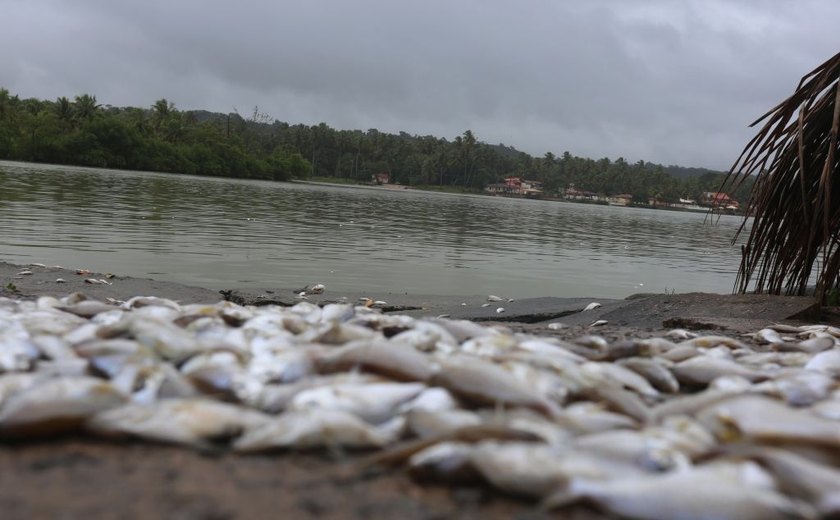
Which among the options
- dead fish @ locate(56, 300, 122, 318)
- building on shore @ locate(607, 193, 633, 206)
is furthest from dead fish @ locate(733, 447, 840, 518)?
building on shore @ locate(607, 193, 633, 206)

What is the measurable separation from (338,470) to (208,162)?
95.9 meters

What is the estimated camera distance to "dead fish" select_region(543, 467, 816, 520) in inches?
54.1

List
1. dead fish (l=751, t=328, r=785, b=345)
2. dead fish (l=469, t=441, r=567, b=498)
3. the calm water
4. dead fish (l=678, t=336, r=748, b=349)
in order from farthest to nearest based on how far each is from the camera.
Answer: the calm water, dead fish (l=751, t=328, r=785, b=345), dead fish (l=678, t=336, r=748, b=349), dead fish (l=469, t=441, r=567, b=498)

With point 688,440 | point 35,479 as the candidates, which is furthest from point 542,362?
point 35,479

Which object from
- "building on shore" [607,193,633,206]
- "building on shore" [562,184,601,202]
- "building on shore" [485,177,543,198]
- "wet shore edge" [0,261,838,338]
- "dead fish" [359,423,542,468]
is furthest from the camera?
"building on shore" [562,184,601,202]

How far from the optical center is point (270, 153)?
12319cm

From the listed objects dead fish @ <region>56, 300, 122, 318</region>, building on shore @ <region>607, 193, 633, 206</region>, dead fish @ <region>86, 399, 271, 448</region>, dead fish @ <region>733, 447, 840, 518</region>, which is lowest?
building on shore @ <region>607, 193, 633, 206</region>

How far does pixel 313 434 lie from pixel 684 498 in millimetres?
883

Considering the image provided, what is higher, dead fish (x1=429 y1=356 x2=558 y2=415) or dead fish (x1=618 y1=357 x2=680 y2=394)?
dead fish (x1=429 y1=356 x2=558 y2=415)

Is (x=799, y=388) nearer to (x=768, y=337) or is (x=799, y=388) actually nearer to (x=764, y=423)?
(x=764, y=423)

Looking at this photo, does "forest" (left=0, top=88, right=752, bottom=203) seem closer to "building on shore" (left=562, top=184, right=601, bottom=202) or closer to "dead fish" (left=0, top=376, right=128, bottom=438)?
"building on shore" (left=562, top=184, right=601, bottom=202)

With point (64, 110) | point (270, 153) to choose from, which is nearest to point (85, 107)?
point (64, 110)

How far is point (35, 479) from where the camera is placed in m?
1.49

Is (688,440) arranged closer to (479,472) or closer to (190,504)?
(479,472)
